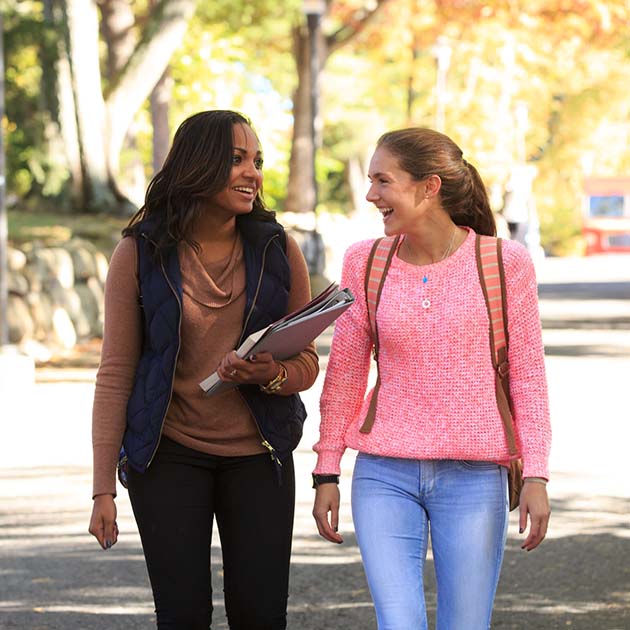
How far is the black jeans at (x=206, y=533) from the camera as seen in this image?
4.41 m

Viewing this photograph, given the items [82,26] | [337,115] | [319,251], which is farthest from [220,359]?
[337,115]

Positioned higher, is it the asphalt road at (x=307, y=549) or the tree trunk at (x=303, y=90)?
the asphalt road at (x=307, y=549)

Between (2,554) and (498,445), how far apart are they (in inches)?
155

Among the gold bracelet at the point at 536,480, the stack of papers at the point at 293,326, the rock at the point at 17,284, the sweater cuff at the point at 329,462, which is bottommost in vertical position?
the rock at the point at 17,284

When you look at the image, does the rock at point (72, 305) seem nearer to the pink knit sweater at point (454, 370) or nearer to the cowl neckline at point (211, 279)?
the cowl neckline at point (211, 279)

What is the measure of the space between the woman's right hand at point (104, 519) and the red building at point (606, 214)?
201 ft

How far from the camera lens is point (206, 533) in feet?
14.7

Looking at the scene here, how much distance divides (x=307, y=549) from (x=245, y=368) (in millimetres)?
3772

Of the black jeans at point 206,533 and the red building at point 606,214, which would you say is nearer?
the black jeans at point 206,533

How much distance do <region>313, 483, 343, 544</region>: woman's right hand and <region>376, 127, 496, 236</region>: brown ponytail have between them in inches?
31.1

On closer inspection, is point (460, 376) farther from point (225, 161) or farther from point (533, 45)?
point (533, 45)

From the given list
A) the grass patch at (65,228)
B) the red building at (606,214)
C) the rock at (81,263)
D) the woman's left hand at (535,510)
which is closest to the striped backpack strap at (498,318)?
the woman's left hand at (535,510)

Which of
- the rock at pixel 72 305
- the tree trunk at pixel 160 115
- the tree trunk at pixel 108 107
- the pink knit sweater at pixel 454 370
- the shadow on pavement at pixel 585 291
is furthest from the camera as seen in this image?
the tree trunk at pixel 160 115

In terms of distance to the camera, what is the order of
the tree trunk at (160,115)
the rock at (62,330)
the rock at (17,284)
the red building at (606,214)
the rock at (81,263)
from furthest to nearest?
1. the red building at (606,214)
2. the tree trunk at (160,115)
3. the rock at (81,263)
4. the rock at (62,330)
5. the rock at (17,284)
